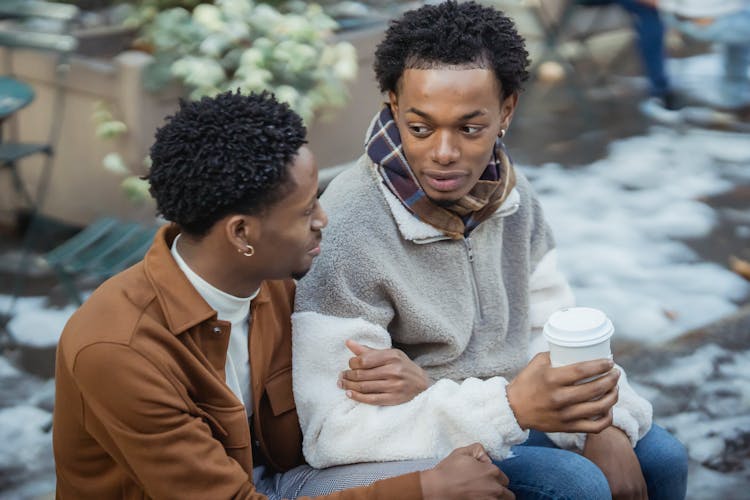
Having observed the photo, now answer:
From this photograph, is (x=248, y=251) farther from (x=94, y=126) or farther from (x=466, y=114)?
(x=94, y=126)

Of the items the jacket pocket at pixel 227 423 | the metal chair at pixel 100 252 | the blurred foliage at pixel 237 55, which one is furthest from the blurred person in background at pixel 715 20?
the jacket pocket at pixel 227 423

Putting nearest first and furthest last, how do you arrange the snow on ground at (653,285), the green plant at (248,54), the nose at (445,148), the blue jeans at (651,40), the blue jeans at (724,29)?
the nose at (445,148) → the snow on ground at (653,285) → the green plant at (248,54) → the blue jeans at (724,29) → the blue jeans at (651,40)

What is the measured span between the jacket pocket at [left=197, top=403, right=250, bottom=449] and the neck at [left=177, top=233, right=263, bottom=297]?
0.77 ft

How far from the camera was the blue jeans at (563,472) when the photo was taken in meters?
2.30

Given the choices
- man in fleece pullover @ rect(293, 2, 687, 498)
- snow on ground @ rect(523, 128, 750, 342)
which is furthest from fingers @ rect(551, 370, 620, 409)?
snow on ground @ rect(523, 128, 750, 342)

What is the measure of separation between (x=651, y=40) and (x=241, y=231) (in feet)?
17.9

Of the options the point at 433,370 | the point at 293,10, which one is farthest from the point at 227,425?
the point at 293,10

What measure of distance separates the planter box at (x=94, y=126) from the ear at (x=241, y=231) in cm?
290

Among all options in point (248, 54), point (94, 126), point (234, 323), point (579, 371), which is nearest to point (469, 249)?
point (579, 371)

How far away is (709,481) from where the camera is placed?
3.42 meters

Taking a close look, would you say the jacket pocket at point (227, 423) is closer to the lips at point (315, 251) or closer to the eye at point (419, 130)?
the lips at point (315, 251)

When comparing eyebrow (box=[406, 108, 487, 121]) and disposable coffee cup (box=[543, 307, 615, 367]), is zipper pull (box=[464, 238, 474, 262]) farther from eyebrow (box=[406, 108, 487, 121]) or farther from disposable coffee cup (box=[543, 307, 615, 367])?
disposable coffee cup (box=[543, 307, 615, 367])

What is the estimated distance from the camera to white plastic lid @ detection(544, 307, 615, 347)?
7.13ft

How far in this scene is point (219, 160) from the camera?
2049mm
